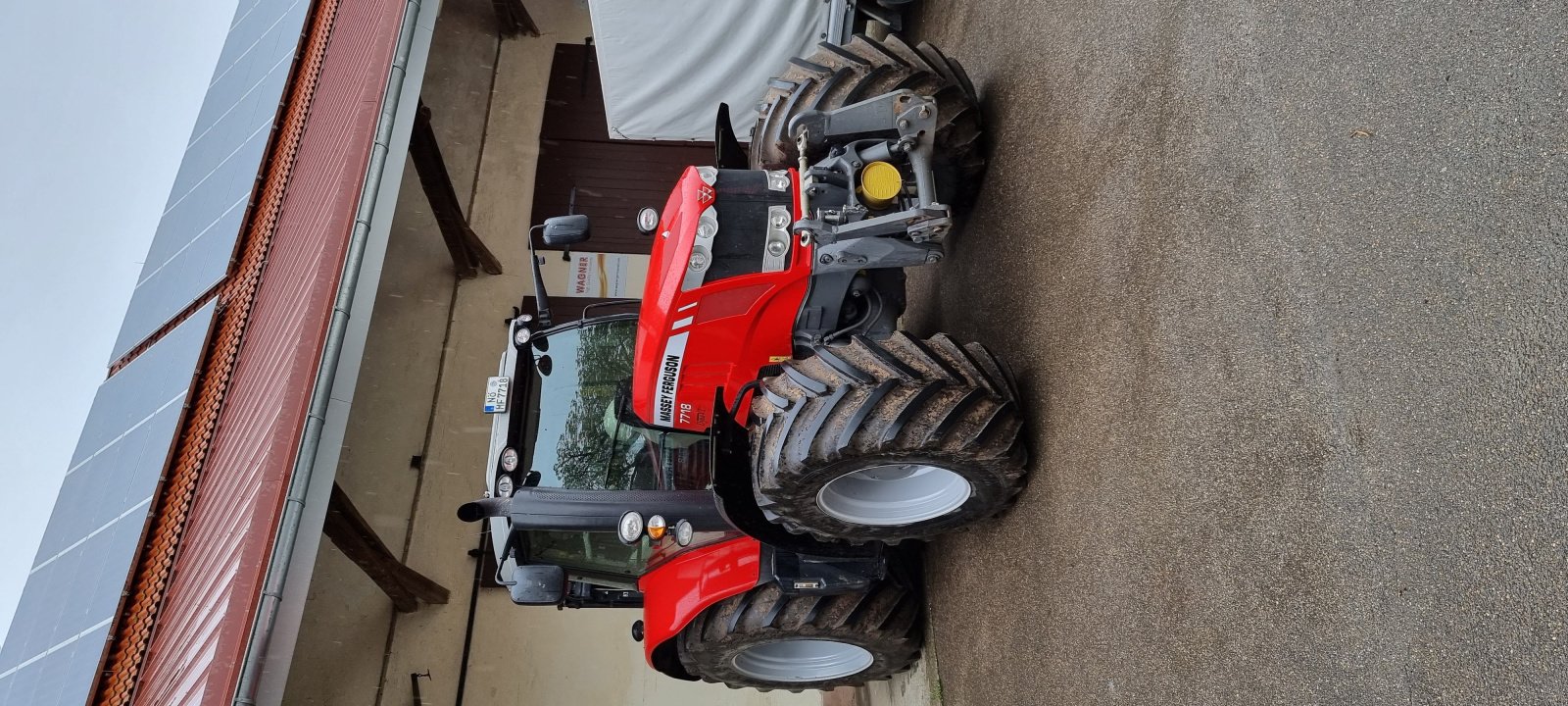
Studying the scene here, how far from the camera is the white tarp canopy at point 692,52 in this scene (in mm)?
5230

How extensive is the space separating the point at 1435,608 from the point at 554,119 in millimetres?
7037

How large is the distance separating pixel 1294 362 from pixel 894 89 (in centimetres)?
201

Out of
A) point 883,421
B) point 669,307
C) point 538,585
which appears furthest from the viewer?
point 538,585

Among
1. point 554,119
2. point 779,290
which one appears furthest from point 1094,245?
point 554,119

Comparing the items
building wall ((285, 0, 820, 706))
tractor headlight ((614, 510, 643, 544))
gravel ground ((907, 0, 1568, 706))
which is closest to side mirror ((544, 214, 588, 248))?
tractor headlight ((614, 510, 643, 544))

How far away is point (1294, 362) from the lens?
219cm

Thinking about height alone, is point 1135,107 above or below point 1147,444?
above

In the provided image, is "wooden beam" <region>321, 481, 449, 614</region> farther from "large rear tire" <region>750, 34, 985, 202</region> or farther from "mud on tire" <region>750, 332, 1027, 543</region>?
"large rear tire" <region>750, 34, 985, 202</region>

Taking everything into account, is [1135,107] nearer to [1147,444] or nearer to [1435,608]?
[1147,444]

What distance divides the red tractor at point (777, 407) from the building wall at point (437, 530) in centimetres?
169

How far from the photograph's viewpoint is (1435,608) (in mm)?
1822

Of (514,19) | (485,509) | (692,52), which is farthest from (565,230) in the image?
(514,19)

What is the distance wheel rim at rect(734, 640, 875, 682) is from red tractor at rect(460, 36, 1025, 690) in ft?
0.43

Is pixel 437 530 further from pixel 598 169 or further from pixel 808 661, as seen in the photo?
pixel 598 169
